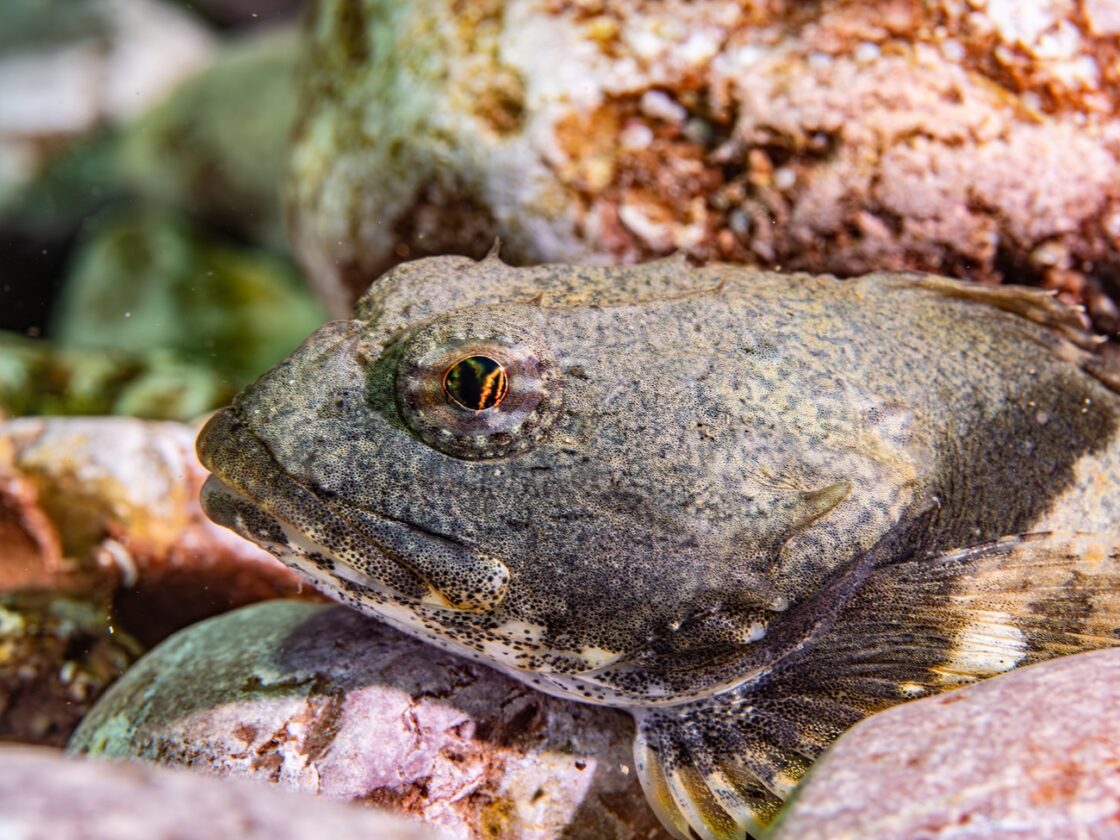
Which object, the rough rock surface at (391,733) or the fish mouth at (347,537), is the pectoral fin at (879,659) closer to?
the rough rock surface at (391,733)

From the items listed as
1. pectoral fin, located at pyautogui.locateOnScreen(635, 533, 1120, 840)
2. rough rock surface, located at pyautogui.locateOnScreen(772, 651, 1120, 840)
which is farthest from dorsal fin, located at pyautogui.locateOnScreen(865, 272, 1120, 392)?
rough rock surface, located at pyautogui.locateOnScreen(772, 651, 1120, 840)

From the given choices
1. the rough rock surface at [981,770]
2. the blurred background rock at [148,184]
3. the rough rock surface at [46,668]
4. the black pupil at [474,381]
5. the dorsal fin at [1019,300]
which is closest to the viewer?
the rough rock surface at [981,770]

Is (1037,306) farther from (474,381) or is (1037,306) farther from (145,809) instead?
(145,809)

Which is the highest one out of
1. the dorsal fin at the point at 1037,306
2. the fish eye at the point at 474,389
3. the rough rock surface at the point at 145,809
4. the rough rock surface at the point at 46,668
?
the dorsal fin at the point at 1037,306

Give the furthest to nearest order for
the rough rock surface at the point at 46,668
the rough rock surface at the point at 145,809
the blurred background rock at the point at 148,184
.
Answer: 1. the blurred background rock at the point at 148,184
2. the rough rock surface at the point at 46,668
3. the rough rock surface at the point at 145,809

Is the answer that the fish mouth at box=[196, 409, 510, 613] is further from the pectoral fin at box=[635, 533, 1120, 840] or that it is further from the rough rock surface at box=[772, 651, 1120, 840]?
the rough rock surface at box=[772, 651, 1120, 840]

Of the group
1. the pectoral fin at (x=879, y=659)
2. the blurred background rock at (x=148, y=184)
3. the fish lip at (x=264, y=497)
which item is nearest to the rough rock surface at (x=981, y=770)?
the pectoral fin at (x=879, y=659)
